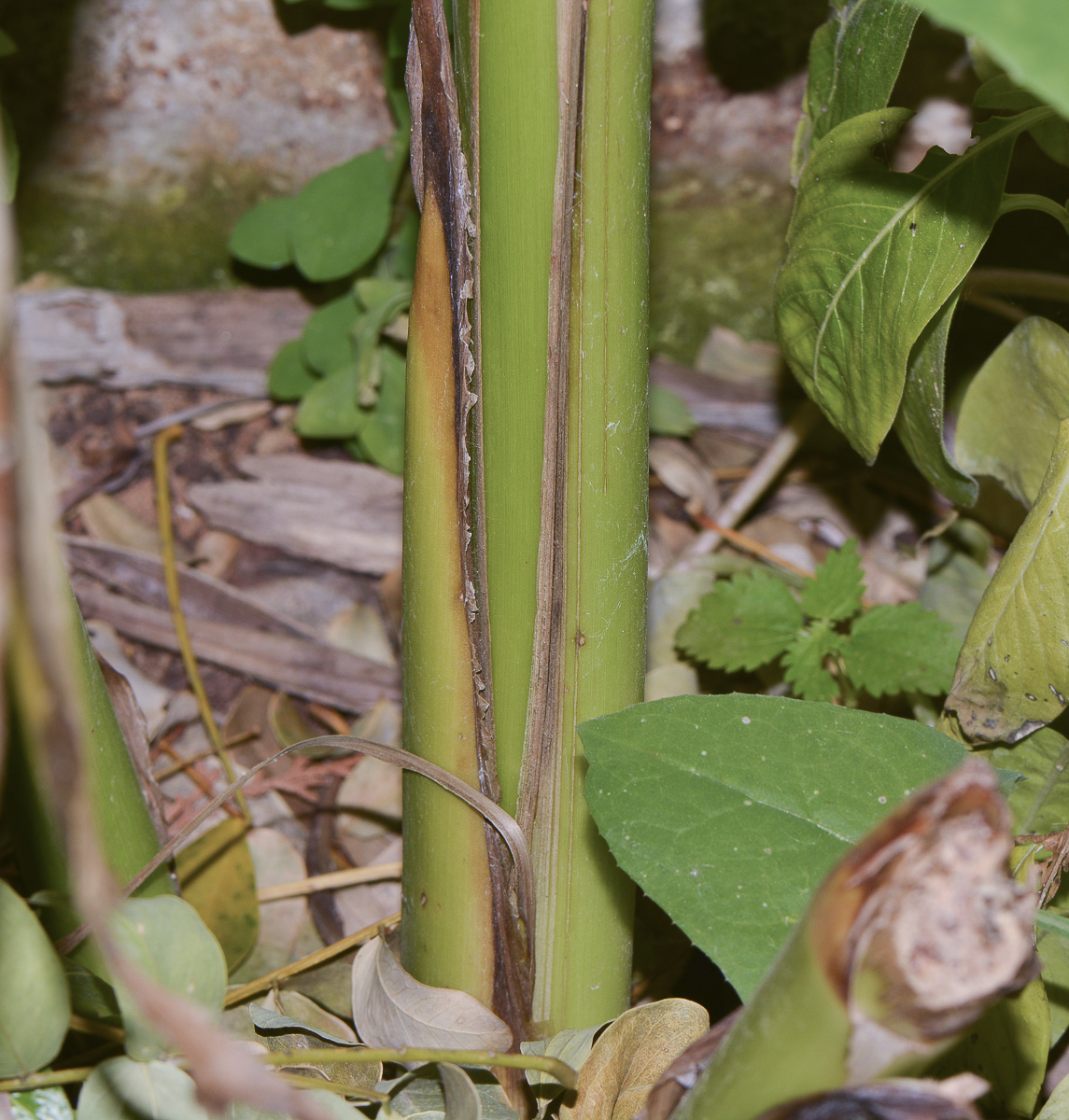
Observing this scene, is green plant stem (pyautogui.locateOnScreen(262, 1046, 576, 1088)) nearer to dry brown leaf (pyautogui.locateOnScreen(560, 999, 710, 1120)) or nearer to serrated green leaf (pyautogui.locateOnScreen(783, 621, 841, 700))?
dry brown leaf (pyautogui.locateOnScreen(560, 999, 710, 1120))

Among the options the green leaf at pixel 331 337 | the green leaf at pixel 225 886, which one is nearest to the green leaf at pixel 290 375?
the green leaf at pixel 331 337

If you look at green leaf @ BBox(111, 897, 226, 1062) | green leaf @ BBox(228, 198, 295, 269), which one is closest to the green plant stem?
green leaf @ BBox(111, 897, 226, 1062)

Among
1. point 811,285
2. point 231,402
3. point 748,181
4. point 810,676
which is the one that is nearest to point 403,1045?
point 810,676

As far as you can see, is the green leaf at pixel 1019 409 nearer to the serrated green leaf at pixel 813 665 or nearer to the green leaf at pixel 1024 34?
the serrated green leaf at pixel 813 665

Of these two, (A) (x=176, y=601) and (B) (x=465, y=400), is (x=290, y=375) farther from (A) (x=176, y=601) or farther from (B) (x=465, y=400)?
(B) (x=465, y=400)

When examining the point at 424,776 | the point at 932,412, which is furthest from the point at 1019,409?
the point at 424,776
